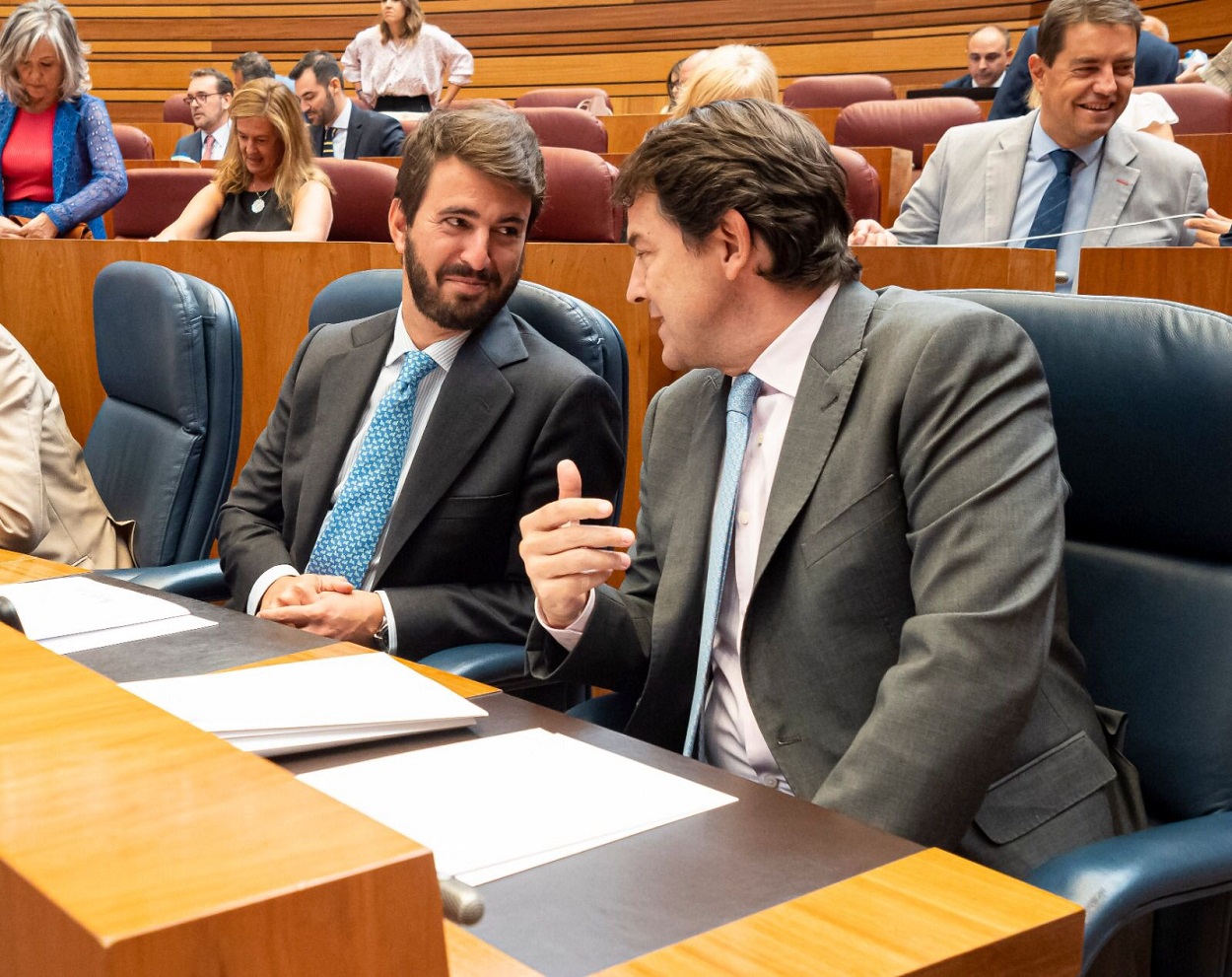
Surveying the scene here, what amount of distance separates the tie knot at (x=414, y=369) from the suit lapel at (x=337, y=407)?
9 centimetres

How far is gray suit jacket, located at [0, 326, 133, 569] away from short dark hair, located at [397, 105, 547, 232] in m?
0.71

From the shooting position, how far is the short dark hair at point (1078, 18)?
2.80m

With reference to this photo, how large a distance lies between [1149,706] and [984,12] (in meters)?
7.70

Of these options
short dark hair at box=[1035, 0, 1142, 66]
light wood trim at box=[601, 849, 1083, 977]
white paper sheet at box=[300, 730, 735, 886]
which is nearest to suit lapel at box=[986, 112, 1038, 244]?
short dark hair at box=[1035, 0, 1142, 66]

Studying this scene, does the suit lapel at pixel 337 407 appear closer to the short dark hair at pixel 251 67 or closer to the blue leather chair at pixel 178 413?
the blue leather chair at pixel 178 413

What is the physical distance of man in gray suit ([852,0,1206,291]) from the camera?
8.93 feet

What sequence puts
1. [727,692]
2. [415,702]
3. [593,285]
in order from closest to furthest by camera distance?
[415,702], [727,692], [593,285]

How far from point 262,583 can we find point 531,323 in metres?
0.51

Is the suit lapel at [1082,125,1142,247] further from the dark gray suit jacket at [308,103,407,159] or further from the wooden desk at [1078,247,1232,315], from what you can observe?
the dark gray suit jacket at [308,103,407,159]

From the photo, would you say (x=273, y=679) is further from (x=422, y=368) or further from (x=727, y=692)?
(x=422, y=368)

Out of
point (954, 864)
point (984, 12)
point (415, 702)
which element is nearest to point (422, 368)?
point (415, 702)

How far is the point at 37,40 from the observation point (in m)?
3.61

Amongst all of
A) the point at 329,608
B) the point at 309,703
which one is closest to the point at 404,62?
the point at 329,608

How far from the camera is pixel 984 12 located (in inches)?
316
